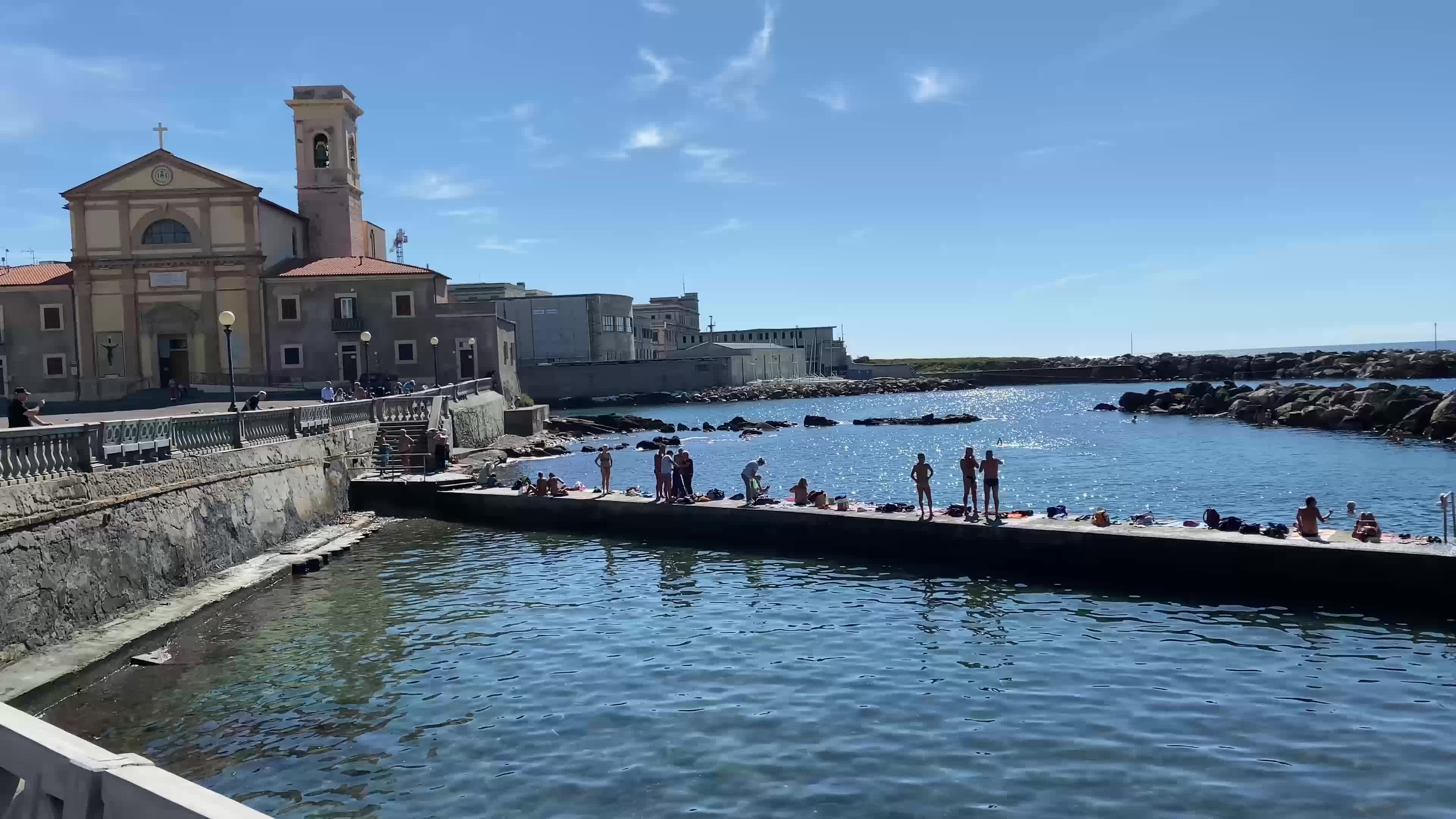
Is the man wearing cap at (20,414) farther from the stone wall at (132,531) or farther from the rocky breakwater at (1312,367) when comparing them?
the rocky breakwater at (1312,367)

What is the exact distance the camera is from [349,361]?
55594 mm

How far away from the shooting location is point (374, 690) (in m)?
14.0

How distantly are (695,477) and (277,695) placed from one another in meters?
31.9

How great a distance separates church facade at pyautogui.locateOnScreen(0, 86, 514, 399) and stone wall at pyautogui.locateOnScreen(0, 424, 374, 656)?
87.9 ft

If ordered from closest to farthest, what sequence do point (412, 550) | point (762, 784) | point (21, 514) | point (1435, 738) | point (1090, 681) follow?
point (762, 784) → point (1435, 738) → point (1090, 681) → point (21, 514) → point (412, 550)

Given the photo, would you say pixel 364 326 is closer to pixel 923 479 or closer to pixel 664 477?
pixel 664 477

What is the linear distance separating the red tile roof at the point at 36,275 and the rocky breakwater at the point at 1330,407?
6556cm

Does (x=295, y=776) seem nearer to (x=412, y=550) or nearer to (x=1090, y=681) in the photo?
(x=1090, y=681)

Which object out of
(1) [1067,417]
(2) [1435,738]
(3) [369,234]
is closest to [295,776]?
(2) [1435,738]

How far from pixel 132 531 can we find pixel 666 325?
4750 inches

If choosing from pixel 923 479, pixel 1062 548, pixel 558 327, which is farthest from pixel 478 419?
pixel 558 327

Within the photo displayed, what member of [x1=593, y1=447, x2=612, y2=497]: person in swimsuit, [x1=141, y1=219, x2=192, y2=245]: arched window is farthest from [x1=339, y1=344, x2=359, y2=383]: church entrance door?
[x1=593, y1=447, x2=612, y2=497]: person in swimsuit

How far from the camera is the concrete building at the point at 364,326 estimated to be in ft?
180

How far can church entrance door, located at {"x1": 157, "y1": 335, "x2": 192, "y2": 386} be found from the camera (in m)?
53.3
